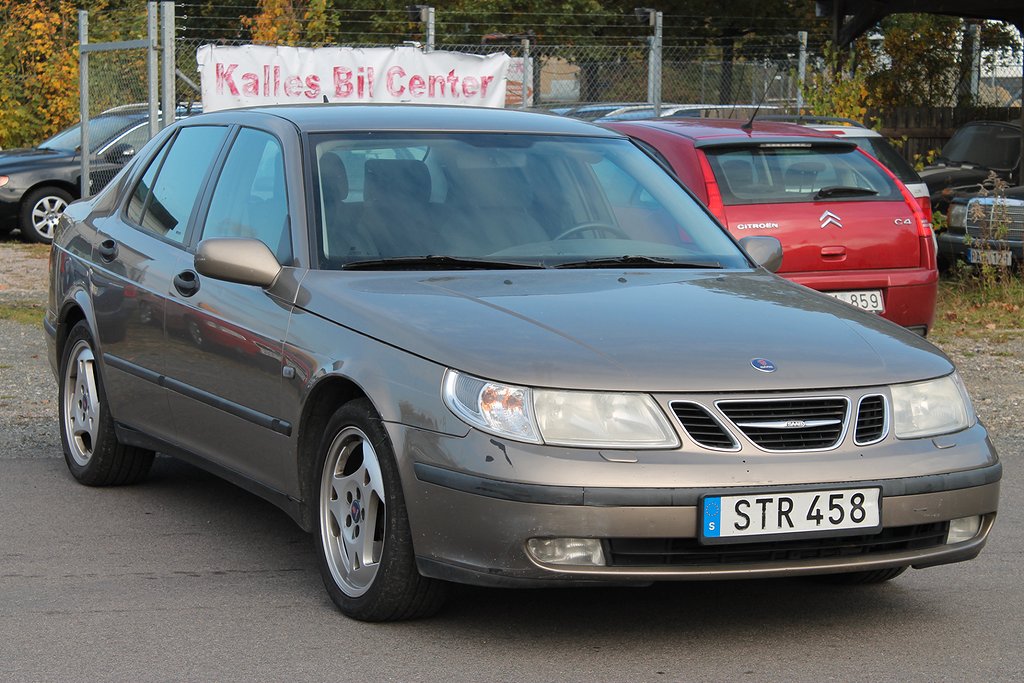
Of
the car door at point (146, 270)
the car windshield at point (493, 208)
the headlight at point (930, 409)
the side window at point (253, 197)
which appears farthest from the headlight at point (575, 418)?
the car door at point (146, 270)

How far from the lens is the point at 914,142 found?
929 inches

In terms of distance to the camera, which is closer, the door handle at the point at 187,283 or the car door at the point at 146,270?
the door handle at the point at 187,283

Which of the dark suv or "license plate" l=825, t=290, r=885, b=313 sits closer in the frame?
"license plate" l=825, t=290, r=885, b=313

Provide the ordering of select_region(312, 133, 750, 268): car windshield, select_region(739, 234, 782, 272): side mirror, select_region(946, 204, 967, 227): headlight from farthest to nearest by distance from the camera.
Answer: select_region(946, 204, 967, 227): headlight < select_region(739, 234, 782, 272): side mirror < select_region(312, 133, 750, 268): car windshield

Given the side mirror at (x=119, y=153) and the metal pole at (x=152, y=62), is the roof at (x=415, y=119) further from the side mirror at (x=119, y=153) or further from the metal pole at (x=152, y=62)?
the side mirror at (x=119, y=153)

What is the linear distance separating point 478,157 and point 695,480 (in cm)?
196

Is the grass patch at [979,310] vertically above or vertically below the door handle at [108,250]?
below

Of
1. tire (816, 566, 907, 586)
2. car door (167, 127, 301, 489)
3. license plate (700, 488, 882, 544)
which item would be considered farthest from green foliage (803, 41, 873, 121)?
license plate (700, 488, 882, 544)

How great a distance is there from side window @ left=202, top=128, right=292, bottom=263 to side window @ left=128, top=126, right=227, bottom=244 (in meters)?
0.20

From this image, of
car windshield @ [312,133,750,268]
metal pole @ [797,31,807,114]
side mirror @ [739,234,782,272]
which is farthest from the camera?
metal pole @ [797,31,807,114]

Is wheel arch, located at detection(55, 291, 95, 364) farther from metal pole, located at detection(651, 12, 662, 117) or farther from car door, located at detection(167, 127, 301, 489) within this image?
metal pole, located at detection(651, 12, 662, 117)

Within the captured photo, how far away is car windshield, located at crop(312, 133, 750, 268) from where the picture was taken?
542 centimetres

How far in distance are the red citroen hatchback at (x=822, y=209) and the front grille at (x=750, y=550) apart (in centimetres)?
479

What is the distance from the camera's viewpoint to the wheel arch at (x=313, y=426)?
489 cm
